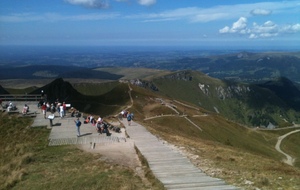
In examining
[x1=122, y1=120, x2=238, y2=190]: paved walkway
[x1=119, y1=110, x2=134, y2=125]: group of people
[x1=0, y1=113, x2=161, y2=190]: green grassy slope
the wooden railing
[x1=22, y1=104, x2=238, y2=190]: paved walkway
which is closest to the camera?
[x1=122, y1=120, x2=238, y2=190]: paved walkway

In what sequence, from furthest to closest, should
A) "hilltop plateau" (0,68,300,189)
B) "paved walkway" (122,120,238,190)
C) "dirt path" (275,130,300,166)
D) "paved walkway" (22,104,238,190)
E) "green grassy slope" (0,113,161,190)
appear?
"dirt path" (275,130,300,166) < "hilltop plateau" (0,68,300,189) < "green grassy slope" (0,113,161,190) < "paved walkway" (22,104,238,190) < "paved walkway" (122,120,238,190)

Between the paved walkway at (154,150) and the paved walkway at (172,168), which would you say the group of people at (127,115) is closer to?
the paved walkway at (154,150)

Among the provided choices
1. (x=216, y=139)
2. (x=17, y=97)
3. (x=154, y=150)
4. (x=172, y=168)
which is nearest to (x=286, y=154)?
(x=216, y=139)

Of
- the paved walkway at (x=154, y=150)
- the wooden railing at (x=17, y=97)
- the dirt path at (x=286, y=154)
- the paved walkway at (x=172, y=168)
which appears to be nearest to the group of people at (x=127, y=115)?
the paved walkway at (x=154, y=150)

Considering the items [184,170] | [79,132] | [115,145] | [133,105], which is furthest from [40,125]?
[133,105]

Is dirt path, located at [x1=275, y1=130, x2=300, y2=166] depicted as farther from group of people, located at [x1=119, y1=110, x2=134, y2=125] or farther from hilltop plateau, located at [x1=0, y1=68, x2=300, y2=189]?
group of people, located at [x1=119, y1=110, x2=134, y2=125]

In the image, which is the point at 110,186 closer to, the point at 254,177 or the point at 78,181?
the point at 78,181

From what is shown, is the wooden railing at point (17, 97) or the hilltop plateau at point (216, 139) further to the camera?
the wooden railing at point (17, 97)

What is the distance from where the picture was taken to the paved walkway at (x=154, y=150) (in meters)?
22.8

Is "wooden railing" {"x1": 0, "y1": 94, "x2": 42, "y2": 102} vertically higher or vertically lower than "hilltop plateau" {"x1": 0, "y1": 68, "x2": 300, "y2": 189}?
higher

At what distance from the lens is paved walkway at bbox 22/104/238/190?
22.8m

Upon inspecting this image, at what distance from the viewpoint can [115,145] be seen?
1439 inches

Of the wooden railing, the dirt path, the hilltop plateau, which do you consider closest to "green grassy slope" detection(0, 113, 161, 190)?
the hilltop plateau

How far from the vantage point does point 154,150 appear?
109 feet
